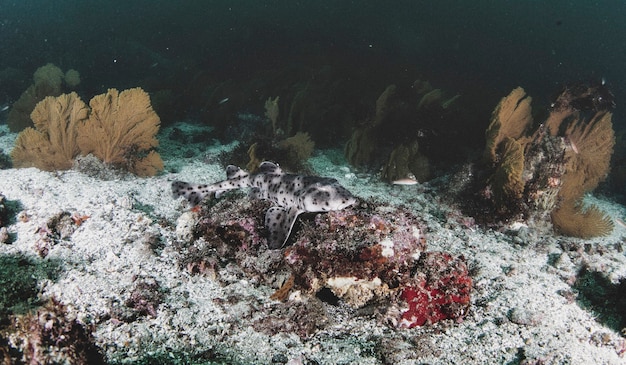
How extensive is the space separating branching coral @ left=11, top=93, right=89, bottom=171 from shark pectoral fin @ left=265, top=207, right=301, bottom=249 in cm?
574

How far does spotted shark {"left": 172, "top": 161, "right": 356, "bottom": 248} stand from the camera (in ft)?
14.2

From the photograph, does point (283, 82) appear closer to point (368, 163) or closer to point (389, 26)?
point (368, 163)

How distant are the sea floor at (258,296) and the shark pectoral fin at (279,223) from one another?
66 cm

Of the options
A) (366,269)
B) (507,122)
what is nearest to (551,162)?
(507,122)

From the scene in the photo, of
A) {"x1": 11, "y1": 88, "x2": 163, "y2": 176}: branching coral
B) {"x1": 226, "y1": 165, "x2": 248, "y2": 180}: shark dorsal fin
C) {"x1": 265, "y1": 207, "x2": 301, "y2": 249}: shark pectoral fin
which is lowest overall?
{"x1": 11, "y1": 88, "x2": 163, "y2": 176}: branching coral

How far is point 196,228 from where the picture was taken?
5223 mm

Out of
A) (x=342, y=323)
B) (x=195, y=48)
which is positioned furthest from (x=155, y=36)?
(x=342, y=323)

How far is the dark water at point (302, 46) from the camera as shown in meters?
16.2

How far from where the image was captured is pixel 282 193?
4.95m

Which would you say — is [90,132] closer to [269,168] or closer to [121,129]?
[121,129]

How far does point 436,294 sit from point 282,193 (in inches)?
98.1

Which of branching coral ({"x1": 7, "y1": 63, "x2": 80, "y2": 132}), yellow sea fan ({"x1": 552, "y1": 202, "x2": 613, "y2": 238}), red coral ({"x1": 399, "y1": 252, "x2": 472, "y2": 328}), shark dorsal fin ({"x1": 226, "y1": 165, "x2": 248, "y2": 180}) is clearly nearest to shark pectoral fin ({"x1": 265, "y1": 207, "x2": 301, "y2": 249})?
shark dorsal fin ({"x1": 226, "y1": 165, "x2": 248, "y2": 180})

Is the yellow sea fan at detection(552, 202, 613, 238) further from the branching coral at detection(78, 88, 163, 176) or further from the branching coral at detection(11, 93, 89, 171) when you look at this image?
the branching coral at detection(11, 93, 89, 171)

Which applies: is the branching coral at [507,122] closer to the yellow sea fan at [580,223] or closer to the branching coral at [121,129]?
the yellow sea fan at [580,223]
